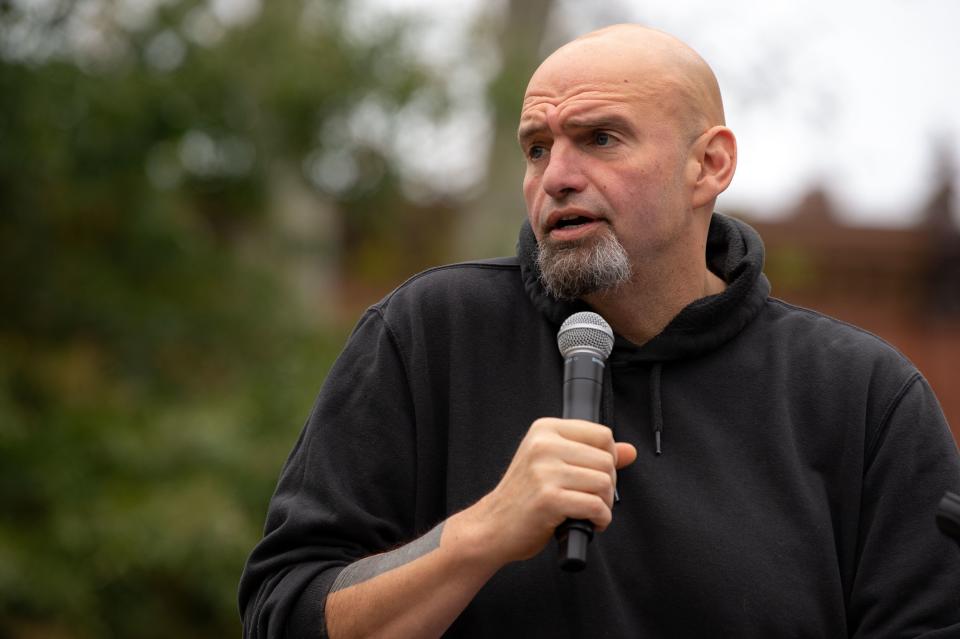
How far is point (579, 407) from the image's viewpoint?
5.96 ft

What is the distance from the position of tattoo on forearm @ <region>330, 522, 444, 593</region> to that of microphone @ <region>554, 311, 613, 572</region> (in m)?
0.22

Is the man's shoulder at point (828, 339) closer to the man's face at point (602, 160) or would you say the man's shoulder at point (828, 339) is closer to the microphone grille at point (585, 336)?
the man's face at point (602, 160)

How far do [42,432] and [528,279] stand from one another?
17.6 ft

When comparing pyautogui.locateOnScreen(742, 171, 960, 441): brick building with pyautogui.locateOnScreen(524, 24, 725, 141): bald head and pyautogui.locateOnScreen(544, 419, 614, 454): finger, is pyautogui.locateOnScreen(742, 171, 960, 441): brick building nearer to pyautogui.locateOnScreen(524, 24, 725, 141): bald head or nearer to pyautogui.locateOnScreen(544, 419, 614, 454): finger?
pyautogui.locateOnScreen(524, 24, 725, 141): bald head

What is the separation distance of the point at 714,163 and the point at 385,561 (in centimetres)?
102

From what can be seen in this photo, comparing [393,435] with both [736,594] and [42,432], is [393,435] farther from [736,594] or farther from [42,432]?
[42,432]

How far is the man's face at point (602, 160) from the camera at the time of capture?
7.18ft

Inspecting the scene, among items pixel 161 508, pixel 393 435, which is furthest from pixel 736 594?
pixel 161 508

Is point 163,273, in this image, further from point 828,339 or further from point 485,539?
point 485,539

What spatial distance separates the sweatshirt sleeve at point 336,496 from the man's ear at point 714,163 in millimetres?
672

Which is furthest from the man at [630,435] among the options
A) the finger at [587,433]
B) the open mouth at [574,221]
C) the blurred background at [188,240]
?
the blurred background at [188,240]

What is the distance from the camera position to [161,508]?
6.52 m

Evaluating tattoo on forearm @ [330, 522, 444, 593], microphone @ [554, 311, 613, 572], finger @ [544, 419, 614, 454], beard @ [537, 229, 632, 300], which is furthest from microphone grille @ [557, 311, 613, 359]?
tattoo on forearm @ [330, 522, 444, 593]

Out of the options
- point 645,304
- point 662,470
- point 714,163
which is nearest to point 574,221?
point 645,304
